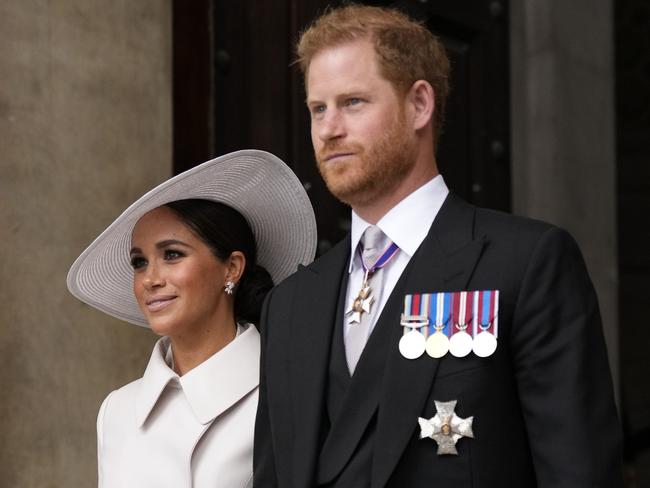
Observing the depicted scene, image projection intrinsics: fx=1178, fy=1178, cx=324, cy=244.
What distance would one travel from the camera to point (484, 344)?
2.20m

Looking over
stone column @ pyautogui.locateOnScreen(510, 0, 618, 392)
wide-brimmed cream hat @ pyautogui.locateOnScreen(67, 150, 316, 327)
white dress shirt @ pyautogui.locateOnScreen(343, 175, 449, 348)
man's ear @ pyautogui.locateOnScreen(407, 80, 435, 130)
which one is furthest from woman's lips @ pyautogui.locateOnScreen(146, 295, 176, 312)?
stone column @ pyautogui.locateOnScreen(510, 0, 618, 392)

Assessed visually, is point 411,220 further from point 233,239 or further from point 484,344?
point 233,239

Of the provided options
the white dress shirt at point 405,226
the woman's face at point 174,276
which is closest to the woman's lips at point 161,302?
the woman's face at point 174,276

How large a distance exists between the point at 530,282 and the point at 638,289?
569 centimetres

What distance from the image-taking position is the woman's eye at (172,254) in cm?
290

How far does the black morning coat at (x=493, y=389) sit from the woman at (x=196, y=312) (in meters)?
0.52

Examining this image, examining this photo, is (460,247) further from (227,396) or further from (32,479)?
(32,479)

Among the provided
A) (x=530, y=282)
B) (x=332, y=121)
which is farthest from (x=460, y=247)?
(x=332, y=121)

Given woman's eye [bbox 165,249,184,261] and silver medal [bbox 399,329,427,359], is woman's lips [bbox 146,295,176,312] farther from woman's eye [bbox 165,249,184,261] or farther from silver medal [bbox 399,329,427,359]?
silver medal [bbox 399,329,427,359]

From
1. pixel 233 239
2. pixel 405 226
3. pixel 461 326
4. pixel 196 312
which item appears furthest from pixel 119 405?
pixel 461 326

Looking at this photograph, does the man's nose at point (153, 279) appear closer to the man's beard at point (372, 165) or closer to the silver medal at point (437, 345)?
the man's beard at point (372, 165)

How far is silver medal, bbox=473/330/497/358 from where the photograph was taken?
219cm

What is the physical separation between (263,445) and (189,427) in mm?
375

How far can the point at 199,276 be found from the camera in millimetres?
2891
